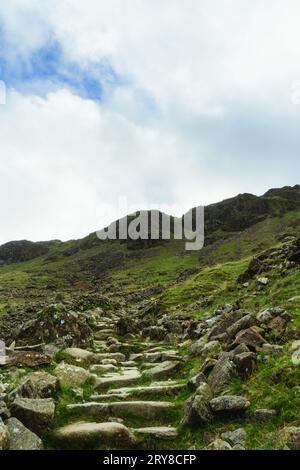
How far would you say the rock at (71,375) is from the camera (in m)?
13.8

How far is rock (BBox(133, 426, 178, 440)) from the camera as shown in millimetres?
10063

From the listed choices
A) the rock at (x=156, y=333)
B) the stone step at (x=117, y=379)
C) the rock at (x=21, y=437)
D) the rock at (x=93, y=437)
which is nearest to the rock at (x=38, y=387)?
the rock at (x=21, y=437)

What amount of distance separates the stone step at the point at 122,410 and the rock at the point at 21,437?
2.04 metres

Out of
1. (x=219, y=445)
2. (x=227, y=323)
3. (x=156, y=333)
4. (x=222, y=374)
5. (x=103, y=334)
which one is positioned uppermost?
(x=227, y=323)

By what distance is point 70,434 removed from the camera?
9.84 m

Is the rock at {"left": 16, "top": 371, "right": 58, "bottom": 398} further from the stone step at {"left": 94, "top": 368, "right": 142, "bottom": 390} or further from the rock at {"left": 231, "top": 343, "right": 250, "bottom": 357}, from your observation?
the rock at {"left": 231, "top": 343, "right": 250, "bottom": 357}

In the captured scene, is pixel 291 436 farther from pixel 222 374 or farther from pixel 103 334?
pixel 103 334

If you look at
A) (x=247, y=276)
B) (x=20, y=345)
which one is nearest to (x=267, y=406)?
(x=20, y=345)

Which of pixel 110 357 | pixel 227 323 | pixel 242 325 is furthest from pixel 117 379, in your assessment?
pixel 227 323

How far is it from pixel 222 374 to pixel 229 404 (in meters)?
1.71

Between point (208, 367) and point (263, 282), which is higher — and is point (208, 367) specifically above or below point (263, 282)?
below

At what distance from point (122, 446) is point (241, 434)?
103 inches

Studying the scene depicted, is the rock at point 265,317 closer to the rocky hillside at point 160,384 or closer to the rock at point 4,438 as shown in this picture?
the rocky hillside at point 160,384

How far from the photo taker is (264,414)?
9.57 meters
